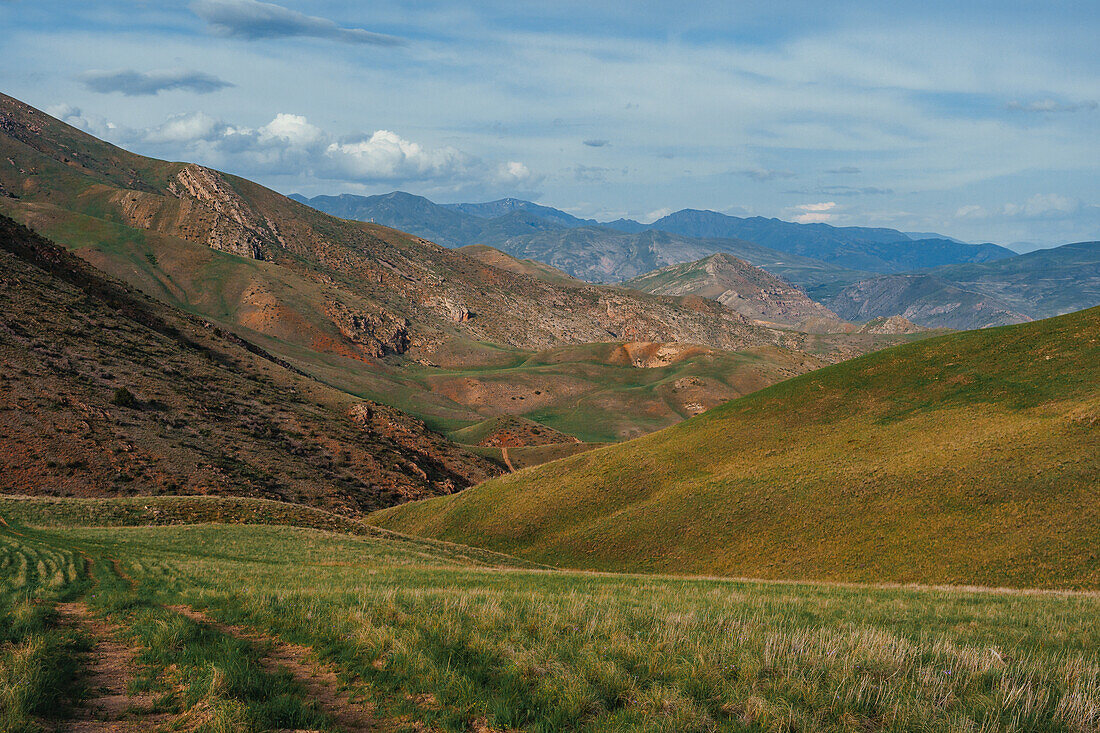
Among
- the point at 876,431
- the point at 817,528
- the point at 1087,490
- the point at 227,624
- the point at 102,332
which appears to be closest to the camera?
the point at 227,624

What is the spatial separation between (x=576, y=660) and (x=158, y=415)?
76519mm

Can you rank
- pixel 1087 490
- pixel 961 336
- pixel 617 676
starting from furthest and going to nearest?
pixel 961 336
pixel 1087 490
pixel 617 676

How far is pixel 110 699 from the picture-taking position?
8539mm

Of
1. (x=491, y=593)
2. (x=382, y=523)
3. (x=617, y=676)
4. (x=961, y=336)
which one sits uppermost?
(x=961, y=336)

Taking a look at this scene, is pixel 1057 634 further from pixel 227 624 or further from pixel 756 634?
pixel 227 624

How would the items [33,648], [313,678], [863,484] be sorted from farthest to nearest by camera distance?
[863,484] < [313,678] < [33,648]

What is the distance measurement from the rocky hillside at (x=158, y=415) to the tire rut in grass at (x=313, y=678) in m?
57.2

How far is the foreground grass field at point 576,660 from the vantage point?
7.88 m

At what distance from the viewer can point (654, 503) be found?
4981 cm

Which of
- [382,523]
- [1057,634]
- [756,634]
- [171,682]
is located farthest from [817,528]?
[382,523]

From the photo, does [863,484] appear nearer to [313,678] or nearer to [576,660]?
[576,660]

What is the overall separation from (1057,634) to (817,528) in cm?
2829

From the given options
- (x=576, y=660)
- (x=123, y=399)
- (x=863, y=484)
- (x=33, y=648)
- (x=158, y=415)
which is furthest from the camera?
(x=158, y=415)

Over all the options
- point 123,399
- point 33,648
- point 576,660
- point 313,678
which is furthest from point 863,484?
point 123,399
